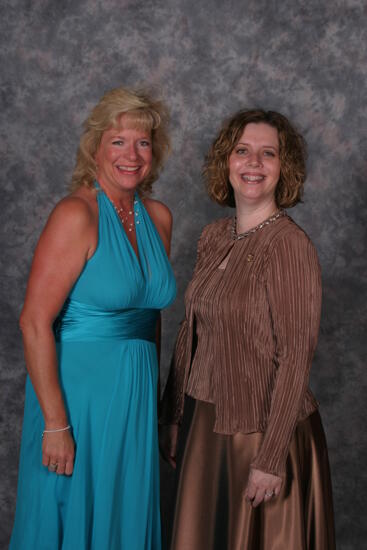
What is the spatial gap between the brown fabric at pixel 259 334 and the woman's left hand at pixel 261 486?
3 centimetres

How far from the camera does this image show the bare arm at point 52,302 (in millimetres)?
2301

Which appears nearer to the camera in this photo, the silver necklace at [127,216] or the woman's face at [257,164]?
the woman's face at [257,164]

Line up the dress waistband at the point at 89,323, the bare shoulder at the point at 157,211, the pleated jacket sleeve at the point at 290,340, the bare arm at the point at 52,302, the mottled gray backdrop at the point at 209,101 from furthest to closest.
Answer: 1. the mottled gray backdrop at the point at 209,101
2. the bare shoulder at the point at 157,211
3. the dress waistband at the point at 89,323
4. the bare arm at the point at 52,302
5. the pleated jacket sleeve at the point at 290,340

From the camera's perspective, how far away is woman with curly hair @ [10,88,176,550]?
233cm

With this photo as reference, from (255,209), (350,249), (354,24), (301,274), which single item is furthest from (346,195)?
(301,274)

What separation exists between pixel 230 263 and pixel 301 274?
0.96ft

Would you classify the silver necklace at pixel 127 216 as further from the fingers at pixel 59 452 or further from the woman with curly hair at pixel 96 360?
the fingers at pixel 59 452

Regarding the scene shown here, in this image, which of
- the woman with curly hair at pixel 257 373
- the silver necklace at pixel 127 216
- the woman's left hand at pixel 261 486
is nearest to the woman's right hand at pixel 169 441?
the woman with curly hair at pixel 257 373

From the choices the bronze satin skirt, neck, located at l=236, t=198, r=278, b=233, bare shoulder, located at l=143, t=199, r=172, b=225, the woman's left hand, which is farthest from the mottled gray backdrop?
the woman's left hand

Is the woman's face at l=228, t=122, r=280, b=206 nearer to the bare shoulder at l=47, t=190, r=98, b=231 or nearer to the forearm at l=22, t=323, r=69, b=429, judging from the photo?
the bare shoulder at l=47, t=190, r=98, b=231

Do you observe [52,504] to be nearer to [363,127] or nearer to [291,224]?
[291,224]

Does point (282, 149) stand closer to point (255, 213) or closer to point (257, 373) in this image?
point (255, 213)

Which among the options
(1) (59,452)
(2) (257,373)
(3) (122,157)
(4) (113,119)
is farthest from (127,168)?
(1) (59,452)

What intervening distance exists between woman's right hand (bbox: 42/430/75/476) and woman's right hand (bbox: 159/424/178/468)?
40cm
